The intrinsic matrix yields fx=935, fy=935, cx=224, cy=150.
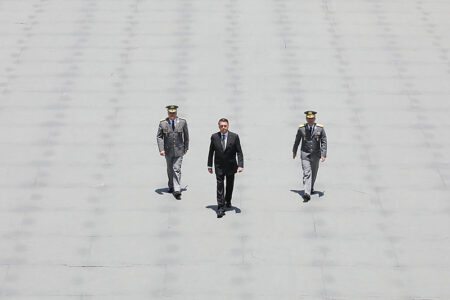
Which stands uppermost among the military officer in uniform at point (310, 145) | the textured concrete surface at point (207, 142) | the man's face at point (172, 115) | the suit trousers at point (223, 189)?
the man's face at point (172, 115)

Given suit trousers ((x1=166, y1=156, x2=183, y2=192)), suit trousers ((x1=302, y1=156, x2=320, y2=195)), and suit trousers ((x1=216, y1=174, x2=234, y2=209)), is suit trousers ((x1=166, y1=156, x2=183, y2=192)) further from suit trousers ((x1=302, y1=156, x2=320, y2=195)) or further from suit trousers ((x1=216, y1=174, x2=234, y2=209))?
suit trousers ((x1=302, y1=156, x2=320, y2=195))

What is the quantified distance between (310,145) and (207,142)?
262 cm

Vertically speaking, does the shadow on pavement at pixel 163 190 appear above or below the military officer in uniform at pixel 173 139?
below

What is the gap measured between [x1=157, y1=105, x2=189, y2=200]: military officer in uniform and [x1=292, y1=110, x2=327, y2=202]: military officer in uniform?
1.77 meters

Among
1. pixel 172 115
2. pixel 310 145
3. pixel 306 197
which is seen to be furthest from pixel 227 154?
pixel 306 197

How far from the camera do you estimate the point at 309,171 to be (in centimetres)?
1491

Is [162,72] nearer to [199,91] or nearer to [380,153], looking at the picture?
[199,91]

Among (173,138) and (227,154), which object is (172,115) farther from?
(227,154)

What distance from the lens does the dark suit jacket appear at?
561 inches

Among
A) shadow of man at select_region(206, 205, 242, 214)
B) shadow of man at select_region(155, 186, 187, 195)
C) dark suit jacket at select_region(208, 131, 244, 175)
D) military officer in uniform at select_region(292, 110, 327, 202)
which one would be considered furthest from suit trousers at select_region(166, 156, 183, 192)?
military officer in uniform at select_region(292, 110, 327, 202)

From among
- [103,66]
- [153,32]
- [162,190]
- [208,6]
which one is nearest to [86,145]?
[162,190]

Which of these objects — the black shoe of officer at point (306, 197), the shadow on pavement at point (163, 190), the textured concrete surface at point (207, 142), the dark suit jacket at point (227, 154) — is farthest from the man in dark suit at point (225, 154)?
the black shoe of officer at point (306, 197)

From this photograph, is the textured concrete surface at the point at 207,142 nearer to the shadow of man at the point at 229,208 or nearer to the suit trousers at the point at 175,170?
the shadow of man at the point at 229,208

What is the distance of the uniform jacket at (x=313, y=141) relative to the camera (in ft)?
Answer: 48.6
